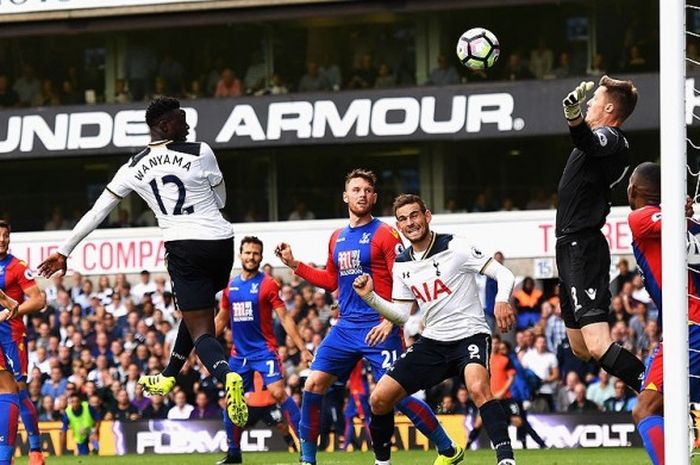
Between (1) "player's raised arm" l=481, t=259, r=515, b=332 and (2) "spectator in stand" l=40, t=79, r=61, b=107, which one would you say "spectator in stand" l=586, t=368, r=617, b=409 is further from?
(2) "spectator in stand" l=40, t=79, r=61, b=107

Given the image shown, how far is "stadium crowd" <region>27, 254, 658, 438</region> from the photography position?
691 inches

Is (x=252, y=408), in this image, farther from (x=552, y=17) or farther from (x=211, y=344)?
(x=552, y=17)

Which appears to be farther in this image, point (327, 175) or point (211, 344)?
point (327, 175)

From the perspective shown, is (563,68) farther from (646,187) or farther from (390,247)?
(646,187)

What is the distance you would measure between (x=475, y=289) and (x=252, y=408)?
22.7 ft

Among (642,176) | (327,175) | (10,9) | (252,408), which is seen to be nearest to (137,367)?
Result: (252,408)

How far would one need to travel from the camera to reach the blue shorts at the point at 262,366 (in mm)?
14508

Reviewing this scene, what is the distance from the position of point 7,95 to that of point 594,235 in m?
20.1

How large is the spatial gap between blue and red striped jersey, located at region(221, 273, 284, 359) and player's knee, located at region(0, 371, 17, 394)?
14.5 ft

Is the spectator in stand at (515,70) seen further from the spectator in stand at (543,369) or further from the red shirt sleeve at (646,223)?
the red shirt sleeve at (646,223)

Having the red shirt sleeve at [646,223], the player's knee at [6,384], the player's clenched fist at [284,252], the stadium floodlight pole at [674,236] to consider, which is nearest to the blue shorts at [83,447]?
the player's knee at [6,384]

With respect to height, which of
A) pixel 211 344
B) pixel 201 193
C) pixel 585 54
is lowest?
pixel 211 344

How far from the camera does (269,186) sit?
26609 millimetres

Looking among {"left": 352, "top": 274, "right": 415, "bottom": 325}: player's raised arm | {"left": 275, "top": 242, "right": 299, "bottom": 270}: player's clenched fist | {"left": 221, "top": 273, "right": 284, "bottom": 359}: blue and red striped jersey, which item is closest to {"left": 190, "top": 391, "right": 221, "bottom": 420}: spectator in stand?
{"left": 221, "top": 273, "right": 284, "bottom": 359}: blue and red striped jersey
